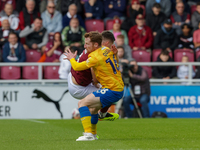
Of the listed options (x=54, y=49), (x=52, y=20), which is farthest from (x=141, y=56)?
(x=52, y=20)

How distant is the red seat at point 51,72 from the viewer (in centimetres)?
1304

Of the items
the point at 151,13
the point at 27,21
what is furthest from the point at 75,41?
the point at 151,13

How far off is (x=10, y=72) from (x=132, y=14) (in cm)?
500

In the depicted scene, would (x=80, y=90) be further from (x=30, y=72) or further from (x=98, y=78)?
(x=30, y=72)

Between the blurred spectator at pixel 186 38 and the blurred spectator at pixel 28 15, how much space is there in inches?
209

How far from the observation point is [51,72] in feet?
43.0

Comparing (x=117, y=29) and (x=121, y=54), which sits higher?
(x=117, y=29)

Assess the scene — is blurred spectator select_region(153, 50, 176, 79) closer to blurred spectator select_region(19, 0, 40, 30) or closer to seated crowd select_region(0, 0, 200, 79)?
seated crowd select_region(0, 0, 200, 79)

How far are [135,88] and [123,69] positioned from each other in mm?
858

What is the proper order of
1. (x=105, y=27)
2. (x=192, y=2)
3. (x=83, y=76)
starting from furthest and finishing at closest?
(x=192, y=2) → (x=105, y=27) → (x=83, y=76)

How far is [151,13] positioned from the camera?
49.4 feet

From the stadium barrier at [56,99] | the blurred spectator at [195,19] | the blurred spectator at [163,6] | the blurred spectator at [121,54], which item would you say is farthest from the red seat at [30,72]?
the blurred spectator at [195,19]

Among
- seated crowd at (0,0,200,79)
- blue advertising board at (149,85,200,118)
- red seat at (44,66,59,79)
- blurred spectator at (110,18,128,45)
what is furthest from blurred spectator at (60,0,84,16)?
blue advertising board at (149,85,200,118)

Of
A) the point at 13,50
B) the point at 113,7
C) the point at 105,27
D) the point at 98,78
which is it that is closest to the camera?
the point at 98,78
